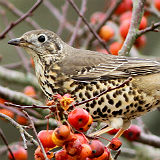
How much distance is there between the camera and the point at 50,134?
2.86m

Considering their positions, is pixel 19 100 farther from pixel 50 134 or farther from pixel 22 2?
pixel 22 2

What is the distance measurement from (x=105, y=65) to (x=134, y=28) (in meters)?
0.55

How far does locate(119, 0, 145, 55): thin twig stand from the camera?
435 cm

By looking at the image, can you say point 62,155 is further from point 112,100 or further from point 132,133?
point 132,133

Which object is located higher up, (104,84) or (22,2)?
(22,2)

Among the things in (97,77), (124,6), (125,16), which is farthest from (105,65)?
(124,6)

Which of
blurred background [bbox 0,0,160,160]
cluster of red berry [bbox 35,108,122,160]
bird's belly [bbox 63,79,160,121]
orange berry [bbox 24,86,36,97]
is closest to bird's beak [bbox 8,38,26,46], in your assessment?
bird's belly [bbox 63,79,160,121]

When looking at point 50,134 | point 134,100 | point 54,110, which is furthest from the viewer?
point 134,100

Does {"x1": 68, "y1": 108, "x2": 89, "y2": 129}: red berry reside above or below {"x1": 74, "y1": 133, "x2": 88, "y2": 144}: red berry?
above

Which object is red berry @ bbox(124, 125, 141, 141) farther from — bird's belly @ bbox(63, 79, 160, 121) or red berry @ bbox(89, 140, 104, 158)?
red berry @ bbox(89, 140, 104, 158)

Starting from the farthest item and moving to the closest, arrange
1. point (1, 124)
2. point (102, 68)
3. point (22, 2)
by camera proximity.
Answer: point (22, 2)
point (1, 124)
point (102, 68)

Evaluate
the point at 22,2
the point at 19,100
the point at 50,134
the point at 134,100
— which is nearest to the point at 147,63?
the point at 134,100

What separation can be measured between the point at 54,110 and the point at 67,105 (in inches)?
3.6

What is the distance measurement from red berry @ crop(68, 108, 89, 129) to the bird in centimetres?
112
